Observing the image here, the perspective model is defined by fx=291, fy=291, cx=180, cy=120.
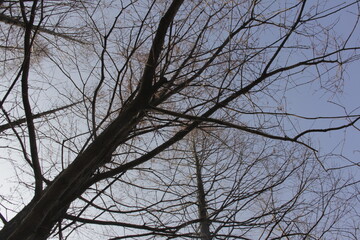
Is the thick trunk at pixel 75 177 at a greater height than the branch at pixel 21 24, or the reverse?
the branch at pixel 21 24

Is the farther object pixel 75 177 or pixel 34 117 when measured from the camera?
pixel 34 117

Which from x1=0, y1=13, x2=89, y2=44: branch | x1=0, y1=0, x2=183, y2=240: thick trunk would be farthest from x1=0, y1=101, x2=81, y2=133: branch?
x1=0, y1=0, x2=183, y2=240: thick trunk

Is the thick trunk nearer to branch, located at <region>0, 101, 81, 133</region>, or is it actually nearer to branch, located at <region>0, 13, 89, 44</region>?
branch, located at <region>0, 101, 81, 133</region>

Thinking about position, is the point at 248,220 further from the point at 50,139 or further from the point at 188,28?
the point at 50,139

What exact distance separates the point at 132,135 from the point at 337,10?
5.61ft

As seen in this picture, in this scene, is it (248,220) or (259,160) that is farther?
(259,160)

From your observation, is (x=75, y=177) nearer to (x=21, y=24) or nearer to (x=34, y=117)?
(x=34, y=117)

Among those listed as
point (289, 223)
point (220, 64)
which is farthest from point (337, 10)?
point (289, 223)

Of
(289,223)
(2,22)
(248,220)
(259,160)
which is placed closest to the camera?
(248,220)

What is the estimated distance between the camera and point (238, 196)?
2275 mm

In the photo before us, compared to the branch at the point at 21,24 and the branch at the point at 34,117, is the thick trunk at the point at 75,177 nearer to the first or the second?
the branch at the point at 34,117

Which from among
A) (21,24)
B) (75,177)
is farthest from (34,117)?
(75,177)

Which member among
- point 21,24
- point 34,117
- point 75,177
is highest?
point 21,24

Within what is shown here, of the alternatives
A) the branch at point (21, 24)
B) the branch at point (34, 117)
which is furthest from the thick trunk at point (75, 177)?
the branch at point (21, 24)
